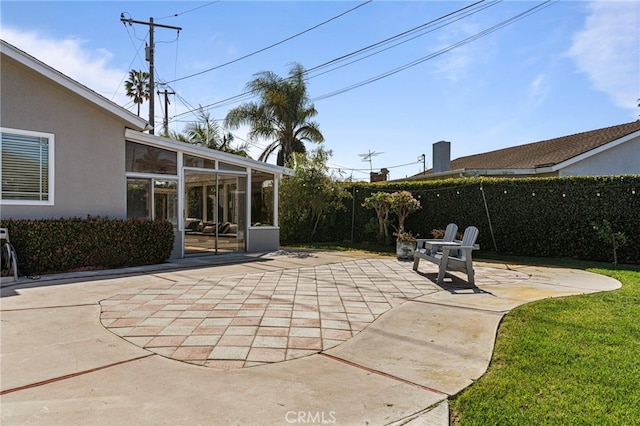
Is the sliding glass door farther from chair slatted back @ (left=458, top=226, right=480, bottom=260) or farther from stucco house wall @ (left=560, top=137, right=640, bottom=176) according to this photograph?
stucco house wall @ (left=560, top=137, right=640, bottom=176)

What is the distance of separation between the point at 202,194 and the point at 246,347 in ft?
28.0

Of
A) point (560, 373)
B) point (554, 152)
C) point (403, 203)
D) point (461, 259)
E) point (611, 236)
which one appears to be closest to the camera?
point (560, 373)

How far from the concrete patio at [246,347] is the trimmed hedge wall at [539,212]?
3382mm

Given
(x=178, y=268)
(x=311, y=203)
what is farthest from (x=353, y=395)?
(x=311, y=203)

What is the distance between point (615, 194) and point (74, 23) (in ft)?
50.3

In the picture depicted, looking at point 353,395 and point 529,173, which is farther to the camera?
point 529,173

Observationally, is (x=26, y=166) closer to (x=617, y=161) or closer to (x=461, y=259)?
(x=461, y=259)

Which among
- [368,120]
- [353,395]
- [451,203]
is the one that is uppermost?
[368,120]

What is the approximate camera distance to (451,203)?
13.2 metres

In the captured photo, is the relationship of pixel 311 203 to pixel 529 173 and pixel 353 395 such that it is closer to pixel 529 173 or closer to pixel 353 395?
pixel 529 173

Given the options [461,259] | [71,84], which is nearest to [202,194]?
[71,84]

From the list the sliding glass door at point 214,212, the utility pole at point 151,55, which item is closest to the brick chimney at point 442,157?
the sliding glass door at point 214,212

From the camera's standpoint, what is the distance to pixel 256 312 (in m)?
5.13

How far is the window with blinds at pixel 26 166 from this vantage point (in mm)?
8008
